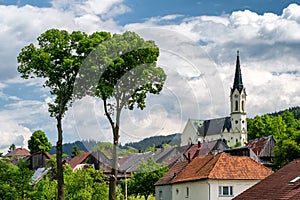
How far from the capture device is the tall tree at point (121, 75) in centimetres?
3309

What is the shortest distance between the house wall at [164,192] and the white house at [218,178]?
1470 millimetres

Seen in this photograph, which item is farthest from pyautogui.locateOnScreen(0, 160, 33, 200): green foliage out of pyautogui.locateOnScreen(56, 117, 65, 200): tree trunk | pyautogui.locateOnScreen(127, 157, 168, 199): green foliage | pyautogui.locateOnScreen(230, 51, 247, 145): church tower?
pyautogui.locateOnScreen(230, 51, 247, 145): church tower

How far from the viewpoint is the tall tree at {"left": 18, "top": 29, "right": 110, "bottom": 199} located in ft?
118

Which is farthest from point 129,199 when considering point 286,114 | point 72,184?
point 286,114

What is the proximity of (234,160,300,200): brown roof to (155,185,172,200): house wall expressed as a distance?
21.9m

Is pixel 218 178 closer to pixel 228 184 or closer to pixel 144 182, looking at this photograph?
pixel 228 184

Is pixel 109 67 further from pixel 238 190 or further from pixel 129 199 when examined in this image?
pixel 129 199

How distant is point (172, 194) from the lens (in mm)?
53062

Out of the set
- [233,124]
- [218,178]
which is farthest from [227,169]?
[233,124]

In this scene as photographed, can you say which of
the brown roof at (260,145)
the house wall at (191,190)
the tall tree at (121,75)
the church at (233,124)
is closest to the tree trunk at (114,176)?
the tall tree at (121,75)

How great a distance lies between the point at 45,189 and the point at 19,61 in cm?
1072

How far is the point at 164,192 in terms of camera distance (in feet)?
182

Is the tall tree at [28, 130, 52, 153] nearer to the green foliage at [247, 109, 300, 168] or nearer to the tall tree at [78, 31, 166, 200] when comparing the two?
the green foliage at [247, 109, 300, 168]

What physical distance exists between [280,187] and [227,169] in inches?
670
